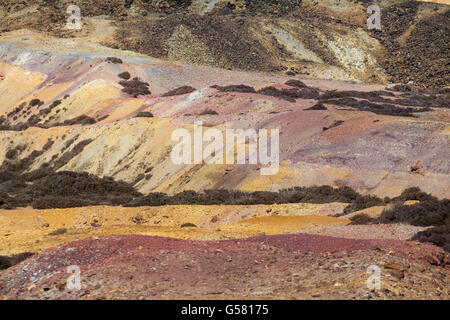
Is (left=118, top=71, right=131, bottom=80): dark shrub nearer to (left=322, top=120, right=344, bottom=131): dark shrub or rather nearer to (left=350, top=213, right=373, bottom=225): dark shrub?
(left=322, top=120, right=344, bottom=131): dark shrub

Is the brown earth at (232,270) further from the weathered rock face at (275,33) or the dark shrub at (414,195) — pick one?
the weathered rock face at (275,33)

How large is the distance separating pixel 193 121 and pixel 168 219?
16.2 metres

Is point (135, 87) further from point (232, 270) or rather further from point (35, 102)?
point (232, 270)

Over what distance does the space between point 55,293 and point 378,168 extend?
1998 cm

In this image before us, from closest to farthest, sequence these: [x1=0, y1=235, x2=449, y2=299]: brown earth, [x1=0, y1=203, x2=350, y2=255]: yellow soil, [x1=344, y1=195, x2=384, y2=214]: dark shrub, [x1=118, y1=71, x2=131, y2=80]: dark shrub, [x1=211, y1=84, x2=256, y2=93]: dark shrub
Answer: [x1=0, y1=235, x2=449, y2=299]: brown earth → [x1=0, y1=203, x2=350, y2=255]: yellow soil → [x1=344, y1=195, x2=384, y2=214]: dark shrub → [x1=211, y1=84, x2=256, y2=93]: dark shrub → [x1=118, y1=71, x2=131, y2=80]: dark shrub

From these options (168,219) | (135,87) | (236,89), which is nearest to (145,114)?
(236,89)

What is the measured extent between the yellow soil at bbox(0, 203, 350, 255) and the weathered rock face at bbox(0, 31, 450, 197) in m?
5.07

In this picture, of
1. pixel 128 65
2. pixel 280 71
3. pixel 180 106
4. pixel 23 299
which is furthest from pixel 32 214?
pixel 280 71

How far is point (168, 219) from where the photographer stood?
83.2 ft

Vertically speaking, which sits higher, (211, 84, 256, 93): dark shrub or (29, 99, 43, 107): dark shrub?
(211, 84, 256, 93): dark shrub

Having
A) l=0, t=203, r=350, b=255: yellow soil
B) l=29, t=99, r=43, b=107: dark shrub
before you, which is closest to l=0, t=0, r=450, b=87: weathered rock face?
l=29, t=99, r=43, b=107: dark shrub

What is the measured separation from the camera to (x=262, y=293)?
12.3 metres

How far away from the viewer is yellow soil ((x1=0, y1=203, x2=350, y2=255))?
2173 centimetres

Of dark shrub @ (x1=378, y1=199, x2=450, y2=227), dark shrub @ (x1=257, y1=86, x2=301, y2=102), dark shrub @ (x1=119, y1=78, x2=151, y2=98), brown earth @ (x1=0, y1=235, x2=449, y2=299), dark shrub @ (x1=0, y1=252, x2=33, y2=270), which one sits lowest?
dark shrub @ (x1=119, y1=78, x2=151, y2=98)
